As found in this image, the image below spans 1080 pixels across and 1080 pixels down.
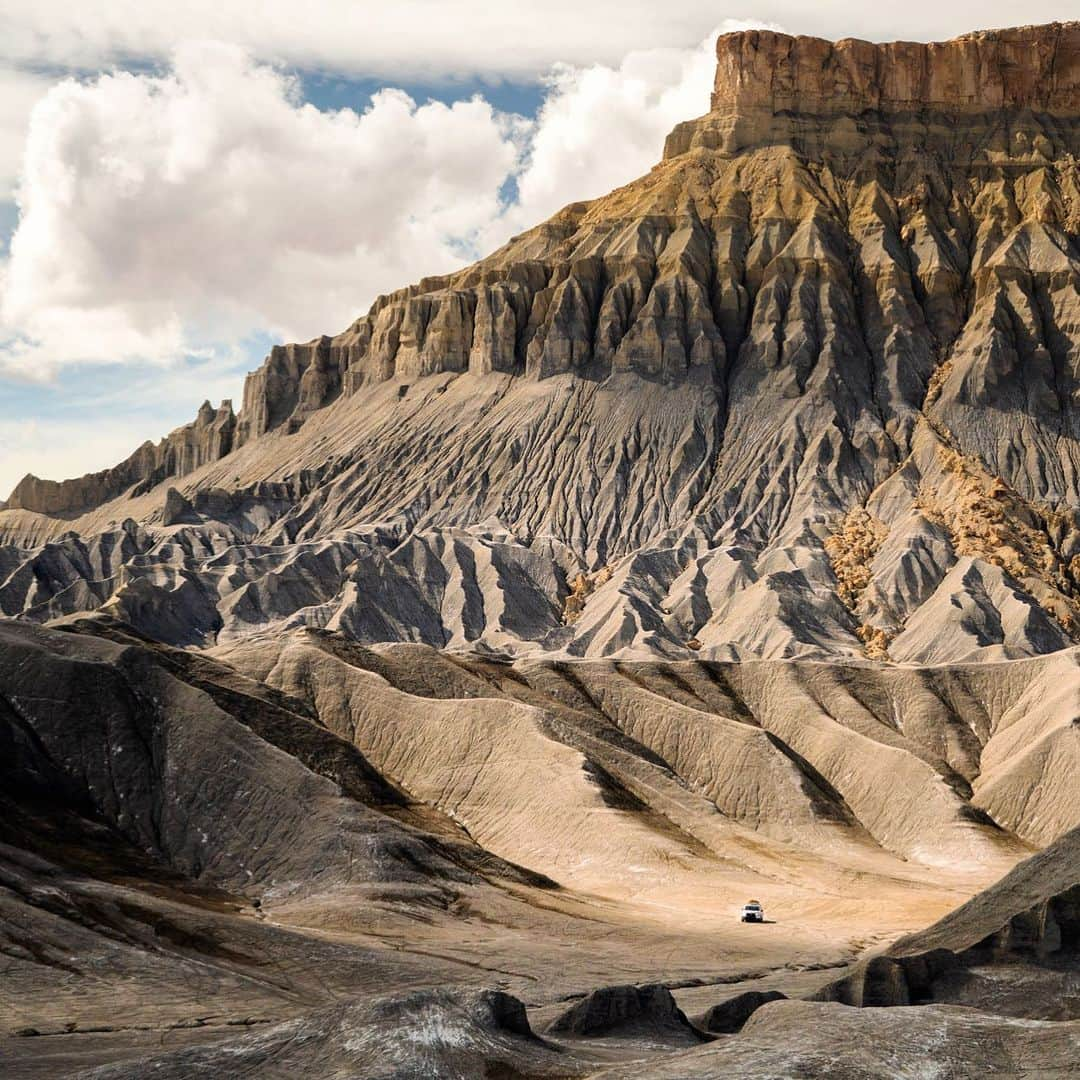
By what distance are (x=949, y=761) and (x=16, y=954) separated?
7216cm

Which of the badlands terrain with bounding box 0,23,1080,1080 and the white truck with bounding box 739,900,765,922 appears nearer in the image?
the badlands terrain with bounding box 0,23,1080,1080

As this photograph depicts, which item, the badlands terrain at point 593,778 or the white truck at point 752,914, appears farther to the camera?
the white truck at point 752,914

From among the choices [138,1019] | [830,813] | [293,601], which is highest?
[293,601]

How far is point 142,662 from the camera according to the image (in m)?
90.2

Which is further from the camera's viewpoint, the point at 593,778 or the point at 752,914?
the point at 593,778

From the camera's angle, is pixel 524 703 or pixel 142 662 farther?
pixel 524 703

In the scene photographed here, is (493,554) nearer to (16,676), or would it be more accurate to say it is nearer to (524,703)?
(524,703)

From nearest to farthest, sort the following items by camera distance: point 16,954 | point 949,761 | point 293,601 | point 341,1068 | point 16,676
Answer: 1. point 341,1068
2. point 16,954
3. point 16,676
4. point 949,761
5. point 293,601

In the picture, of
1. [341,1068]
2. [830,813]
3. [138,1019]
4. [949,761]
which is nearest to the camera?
[341,1068]

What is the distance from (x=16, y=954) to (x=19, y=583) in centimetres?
13758

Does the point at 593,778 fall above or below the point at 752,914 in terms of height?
above

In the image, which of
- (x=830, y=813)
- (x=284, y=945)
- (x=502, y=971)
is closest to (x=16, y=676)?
(x=284, y=945)

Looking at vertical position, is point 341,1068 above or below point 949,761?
below

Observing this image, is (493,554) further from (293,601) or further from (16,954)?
(16,954)
